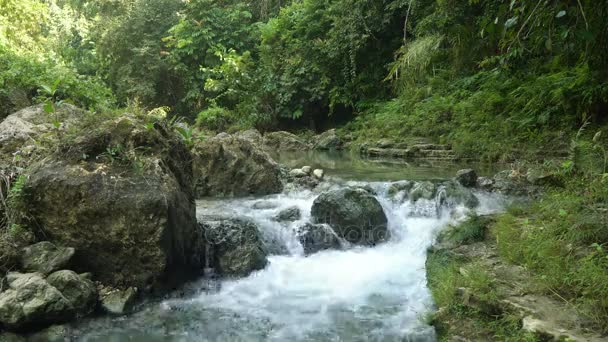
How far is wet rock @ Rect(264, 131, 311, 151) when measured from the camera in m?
16.4

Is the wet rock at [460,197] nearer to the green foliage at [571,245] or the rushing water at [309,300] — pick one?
the rushing water at [309,300]

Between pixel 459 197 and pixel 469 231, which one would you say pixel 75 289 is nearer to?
pixel 469 231

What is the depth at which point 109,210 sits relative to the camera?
493 cm

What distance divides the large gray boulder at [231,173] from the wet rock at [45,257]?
390 centimetres

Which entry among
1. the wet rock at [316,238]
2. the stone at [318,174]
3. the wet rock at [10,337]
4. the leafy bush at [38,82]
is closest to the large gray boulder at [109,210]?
the wet rock at [10,337]

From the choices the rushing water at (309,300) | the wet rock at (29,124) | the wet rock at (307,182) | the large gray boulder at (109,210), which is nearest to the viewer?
the rushing water at (309,300)

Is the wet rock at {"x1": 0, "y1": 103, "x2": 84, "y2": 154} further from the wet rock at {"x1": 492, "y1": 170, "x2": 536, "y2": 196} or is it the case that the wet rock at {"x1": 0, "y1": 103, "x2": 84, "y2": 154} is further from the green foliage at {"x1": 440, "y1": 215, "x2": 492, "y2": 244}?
the wet rock at {"x1": 492, "y1": 170, "x2": 536, "y2": 196}

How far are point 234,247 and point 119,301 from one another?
1.66 m

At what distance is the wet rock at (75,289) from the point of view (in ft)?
14.7

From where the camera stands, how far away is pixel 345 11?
1589cm

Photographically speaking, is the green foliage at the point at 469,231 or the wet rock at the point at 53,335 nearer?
the wet rock at the point at 53,335

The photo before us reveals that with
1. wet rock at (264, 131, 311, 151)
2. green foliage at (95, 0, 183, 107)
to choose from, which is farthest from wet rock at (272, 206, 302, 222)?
green foliage at (95, 0, 183, 107)

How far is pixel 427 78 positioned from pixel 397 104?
1.26 metres

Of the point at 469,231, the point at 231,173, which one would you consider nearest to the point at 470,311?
the point at 469,231
